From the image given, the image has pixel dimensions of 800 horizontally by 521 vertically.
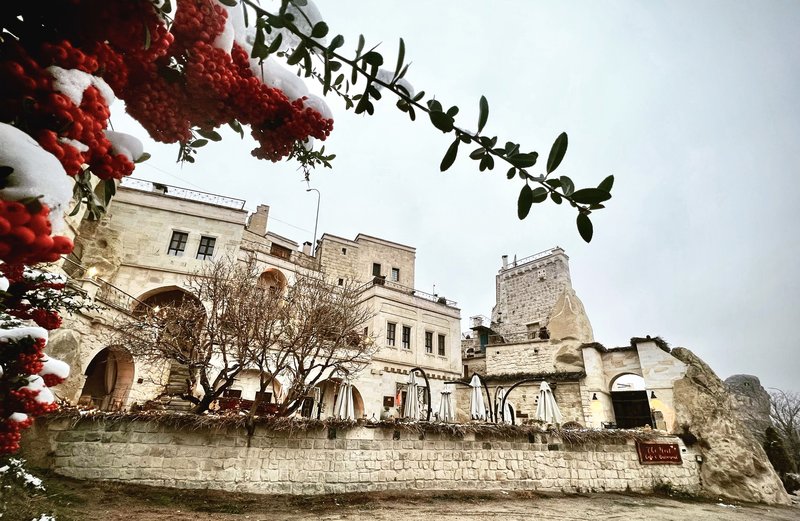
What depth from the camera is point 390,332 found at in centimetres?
2136

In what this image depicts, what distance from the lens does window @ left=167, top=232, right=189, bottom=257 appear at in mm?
18203

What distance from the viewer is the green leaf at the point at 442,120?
49.0 inches

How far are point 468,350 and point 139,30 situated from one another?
3119 centimetres

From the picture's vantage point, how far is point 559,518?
7.41 m

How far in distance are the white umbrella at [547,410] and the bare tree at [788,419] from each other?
66.5 feet

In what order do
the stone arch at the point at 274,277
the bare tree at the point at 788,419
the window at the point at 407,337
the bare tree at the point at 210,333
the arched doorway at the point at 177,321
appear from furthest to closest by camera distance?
the bare tree at the point at 788,419
the window at the point at 407,337
the stone arch at the point at 274,277
the arched doorway at the point at 177,321
the bare tree at the point at 210,333

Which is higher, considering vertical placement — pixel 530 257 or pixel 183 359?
pixel 530 257

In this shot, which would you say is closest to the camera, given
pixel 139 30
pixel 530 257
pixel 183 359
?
pixel 139 30

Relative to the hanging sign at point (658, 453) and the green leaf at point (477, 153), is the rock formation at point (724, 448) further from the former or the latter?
the green leaf at point (477, 153)

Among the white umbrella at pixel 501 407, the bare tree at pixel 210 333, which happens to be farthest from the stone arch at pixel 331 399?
the bare tree at pixel 210 333

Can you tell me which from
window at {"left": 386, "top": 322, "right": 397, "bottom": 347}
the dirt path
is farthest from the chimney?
the dirt path

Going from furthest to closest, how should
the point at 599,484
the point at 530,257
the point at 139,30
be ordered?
the point at 530,257
the point at 599,484
the point at 139,30

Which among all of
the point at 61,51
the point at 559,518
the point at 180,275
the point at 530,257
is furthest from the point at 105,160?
the point at 530,257

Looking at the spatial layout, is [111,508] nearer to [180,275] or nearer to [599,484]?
[599,484]
